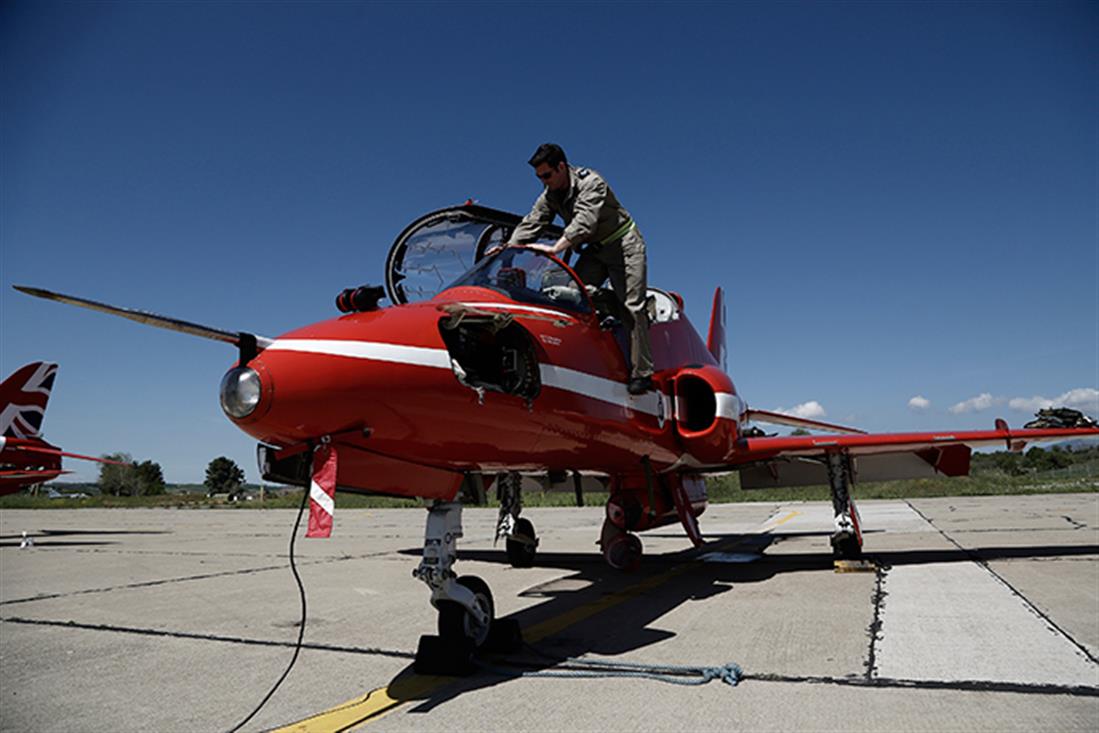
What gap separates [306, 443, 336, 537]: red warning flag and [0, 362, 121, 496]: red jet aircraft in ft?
59.7

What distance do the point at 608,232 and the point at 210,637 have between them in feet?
14.7

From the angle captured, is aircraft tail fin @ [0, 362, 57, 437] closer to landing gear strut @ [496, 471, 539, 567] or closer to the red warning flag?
landing gear strut @ [496, 471, 539, 567]

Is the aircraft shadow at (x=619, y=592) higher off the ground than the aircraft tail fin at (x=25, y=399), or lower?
lower

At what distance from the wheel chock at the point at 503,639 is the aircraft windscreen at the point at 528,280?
2128 mm

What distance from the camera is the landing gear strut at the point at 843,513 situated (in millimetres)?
8562

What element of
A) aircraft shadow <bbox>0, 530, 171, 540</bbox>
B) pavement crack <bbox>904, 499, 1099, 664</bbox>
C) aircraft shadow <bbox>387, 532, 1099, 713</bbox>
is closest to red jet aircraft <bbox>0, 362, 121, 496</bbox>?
aircraft shadow <bbox>0, 530, 171, 540</bbox>

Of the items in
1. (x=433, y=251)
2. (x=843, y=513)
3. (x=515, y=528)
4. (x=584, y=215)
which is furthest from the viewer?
(x=515, y=528)

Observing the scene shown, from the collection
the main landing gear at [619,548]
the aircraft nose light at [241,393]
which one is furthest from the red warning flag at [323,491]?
the main landing gear at [619,548]

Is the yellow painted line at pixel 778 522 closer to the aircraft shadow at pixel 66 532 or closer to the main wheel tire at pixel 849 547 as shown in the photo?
the main wheel tire at pixel 849 547

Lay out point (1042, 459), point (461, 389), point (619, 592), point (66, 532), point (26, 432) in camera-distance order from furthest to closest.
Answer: point (1042, 459), point (26, 432), point (66, 532), point (619, 592), point (461, 389)

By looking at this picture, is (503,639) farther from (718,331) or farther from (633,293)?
(718,331)

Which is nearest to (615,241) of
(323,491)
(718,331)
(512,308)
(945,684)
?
(512,308)

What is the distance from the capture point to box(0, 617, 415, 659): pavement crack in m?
4.83

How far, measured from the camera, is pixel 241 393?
3.22 meters
